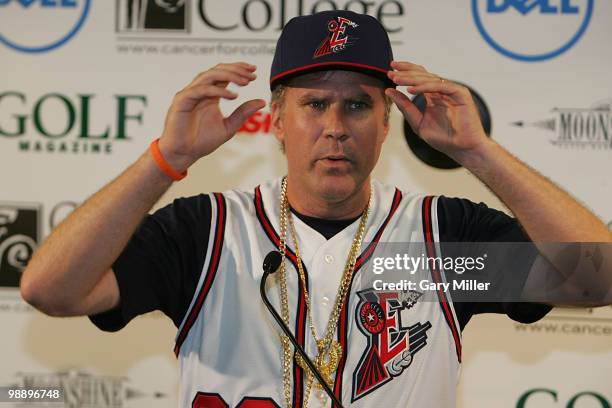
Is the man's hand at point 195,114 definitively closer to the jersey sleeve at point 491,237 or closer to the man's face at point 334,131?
the man's face at point 334,131

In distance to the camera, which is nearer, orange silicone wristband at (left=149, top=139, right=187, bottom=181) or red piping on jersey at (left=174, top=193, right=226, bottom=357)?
orange silicone wristband at (left=149, top=139, right=187, bottom=181)

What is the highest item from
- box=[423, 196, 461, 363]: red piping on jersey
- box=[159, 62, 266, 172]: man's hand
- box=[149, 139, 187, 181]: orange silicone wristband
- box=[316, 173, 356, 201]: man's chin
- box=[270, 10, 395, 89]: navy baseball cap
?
box=[270, 10, 395, 89]: navy baseball cap

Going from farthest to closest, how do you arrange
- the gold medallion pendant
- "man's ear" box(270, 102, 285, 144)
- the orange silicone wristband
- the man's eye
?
"man's ear" box(270, 102, 285, 144), the man's eye, the gold medallion pendant, the orange silicone wristband

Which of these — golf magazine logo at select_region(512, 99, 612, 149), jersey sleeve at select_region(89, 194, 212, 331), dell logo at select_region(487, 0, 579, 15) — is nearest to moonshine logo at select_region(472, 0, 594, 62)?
dell logo at select_region(487, 0, 579, 15)

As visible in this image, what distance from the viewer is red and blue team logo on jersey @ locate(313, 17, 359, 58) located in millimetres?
1670

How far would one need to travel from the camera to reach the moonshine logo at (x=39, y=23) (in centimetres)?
272

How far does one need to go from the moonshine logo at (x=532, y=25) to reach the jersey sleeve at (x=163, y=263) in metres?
1.37

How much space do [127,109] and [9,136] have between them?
454 millimetres

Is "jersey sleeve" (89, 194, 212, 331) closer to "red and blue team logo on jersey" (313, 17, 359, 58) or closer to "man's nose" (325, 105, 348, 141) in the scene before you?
"man's nose" (325, 105, 348, 141)

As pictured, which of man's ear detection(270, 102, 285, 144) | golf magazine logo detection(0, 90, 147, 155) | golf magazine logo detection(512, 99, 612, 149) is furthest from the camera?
golf magazine logo detection(0, 90, 147, 155)

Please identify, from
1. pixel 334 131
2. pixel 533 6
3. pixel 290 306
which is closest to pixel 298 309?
pixel 290 306

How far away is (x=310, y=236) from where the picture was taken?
175 cm

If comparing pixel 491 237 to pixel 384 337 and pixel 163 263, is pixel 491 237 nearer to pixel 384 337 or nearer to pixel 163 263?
pixel 384 337

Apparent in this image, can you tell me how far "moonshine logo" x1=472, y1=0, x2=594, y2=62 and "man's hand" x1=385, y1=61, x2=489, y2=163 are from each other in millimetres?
1153
